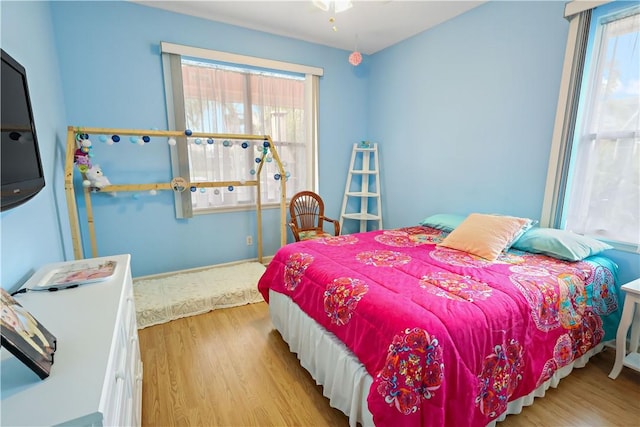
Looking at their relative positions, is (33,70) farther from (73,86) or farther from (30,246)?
(30,246)

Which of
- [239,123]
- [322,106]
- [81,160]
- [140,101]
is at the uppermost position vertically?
[322,106]

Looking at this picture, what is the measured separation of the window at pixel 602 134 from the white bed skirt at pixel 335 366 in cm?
86

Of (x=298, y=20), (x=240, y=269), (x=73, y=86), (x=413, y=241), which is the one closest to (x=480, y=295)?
(x=413, y=241)

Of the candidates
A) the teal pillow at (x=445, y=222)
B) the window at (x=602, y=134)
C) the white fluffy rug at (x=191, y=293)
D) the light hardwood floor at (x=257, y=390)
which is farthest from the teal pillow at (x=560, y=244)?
the white fluffy rug at (x=191, y=293)

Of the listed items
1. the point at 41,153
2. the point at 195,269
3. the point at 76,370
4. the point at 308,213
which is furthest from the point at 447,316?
the point at 195,269

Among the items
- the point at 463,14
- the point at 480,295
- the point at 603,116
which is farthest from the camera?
the point at 463,14

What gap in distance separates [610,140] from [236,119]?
3177mm

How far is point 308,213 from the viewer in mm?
3705

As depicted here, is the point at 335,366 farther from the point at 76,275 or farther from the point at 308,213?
the point at 308,213

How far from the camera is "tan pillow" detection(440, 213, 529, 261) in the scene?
2062 millimetres

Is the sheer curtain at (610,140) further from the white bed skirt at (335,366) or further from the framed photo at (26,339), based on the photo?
the framed photo at (26,339)

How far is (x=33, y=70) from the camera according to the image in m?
1.82

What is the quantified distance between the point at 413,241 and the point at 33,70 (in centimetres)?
280

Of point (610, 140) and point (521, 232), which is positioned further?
point (521, 232)
